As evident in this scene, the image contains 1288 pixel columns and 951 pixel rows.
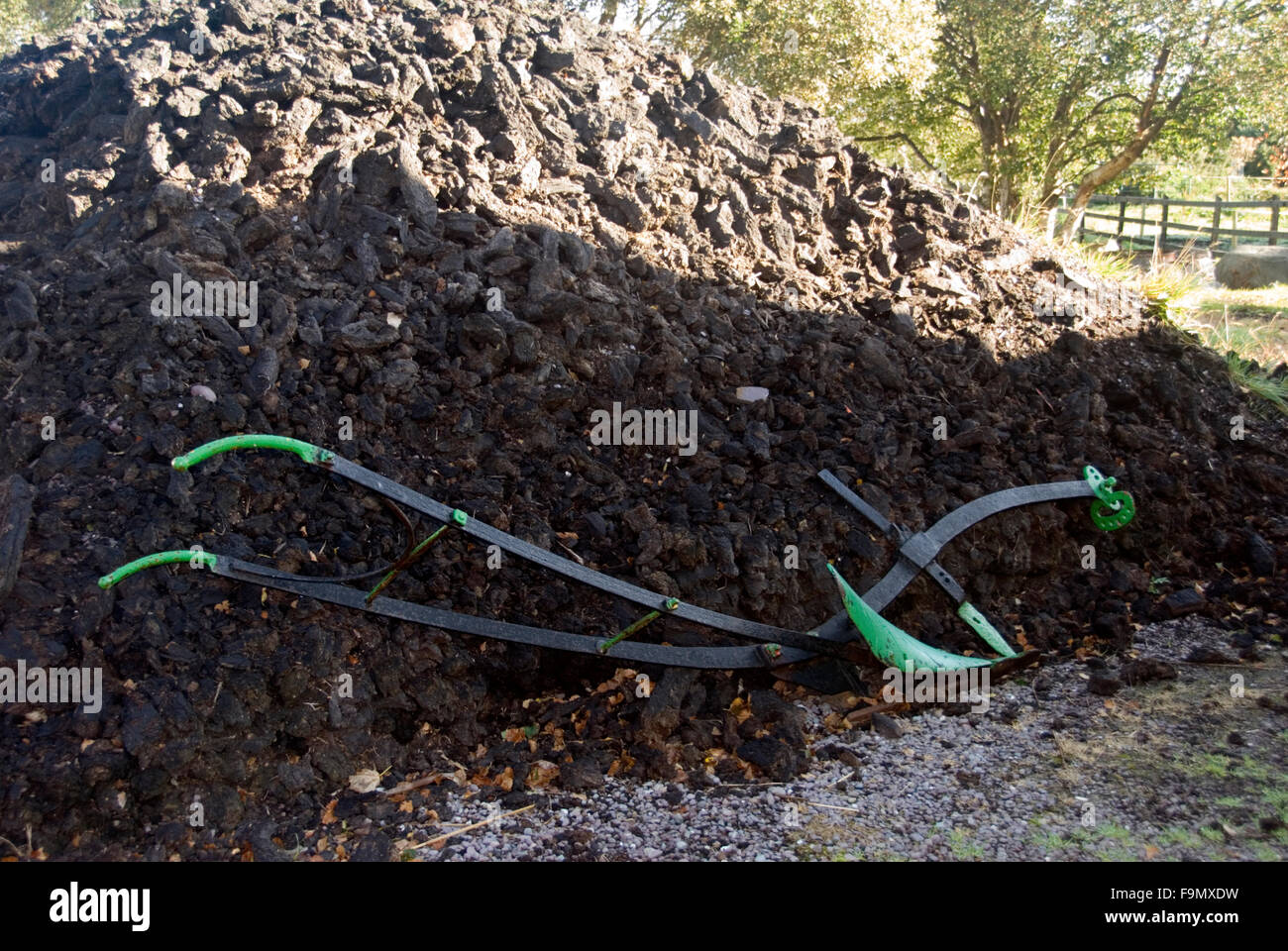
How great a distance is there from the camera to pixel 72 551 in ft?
9.67

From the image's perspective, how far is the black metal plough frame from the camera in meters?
2.87

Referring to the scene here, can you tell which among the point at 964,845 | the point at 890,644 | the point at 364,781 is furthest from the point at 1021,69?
the point at 364,781

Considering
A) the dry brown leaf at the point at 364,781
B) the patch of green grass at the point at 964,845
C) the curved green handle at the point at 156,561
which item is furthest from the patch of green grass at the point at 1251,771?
the curved green handle at the point at 156,561

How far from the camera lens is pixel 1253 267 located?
13.5m

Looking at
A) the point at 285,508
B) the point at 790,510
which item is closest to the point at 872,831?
the point at 790,510

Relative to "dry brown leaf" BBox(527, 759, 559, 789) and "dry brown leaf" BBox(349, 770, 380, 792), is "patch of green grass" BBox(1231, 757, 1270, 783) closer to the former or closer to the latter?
"dry brown leaf" BBox(527, 759, 559, 789)

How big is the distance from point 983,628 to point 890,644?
63 cm

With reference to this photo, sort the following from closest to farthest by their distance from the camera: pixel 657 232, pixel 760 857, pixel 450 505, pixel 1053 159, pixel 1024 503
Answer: pixel 760 857 → pixel 450 505 → pixel 1024 503 → pixel 657 232 → pixel 1053 159

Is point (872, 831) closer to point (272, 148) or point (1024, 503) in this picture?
point (1024, 503)

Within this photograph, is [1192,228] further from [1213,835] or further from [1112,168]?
[1213,835]

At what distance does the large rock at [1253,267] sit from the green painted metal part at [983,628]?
40.2ft

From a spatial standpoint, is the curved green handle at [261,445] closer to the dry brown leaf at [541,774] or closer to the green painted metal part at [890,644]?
the dry brown leaf at [541,774]

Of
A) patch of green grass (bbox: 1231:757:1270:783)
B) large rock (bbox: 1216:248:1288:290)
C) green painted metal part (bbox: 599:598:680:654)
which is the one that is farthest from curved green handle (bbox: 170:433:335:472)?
large rock (bbox: 1216:248:1288:290)

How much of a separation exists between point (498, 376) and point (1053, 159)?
405 inches
